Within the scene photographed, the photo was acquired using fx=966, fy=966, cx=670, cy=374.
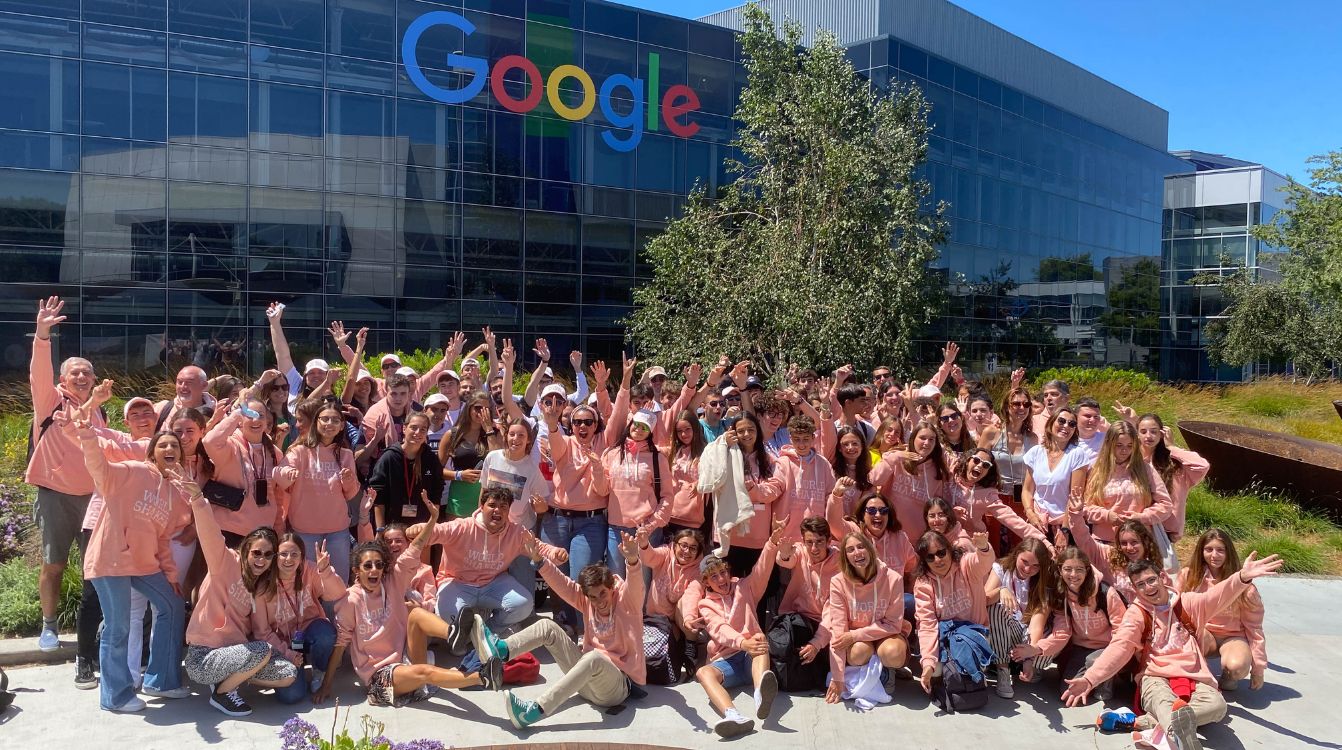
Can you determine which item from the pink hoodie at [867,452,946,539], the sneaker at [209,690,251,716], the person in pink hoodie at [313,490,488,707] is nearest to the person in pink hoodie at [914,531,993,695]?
the pink hoodie at [867,452,946,539]

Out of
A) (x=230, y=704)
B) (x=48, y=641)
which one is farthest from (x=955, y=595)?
(x=48, y=641)

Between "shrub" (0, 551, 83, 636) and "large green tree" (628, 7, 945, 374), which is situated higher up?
"large green tree" (628, 7, 945, 374)

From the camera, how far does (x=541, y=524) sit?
23.6 feet

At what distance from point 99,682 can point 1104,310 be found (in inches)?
1389

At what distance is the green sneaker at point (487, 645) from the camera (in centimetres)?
546

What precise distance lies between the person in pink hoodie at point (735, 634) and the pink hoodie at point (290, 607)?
2.20m

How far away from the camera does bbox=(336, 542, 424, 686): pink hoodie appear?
18.4 feet

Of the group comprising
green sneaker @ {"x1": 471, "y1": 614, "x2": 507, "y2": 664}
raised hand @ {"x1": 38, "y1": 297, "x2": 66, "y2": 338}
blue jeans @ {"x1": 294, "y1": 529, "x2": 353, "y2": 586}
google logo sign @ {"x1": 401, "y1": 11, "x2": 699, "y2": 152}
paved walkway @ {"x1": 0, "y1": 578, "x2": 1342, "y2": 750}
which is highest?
google logo sign @ {"x1": 401, "y1": 11, "x2": 699, "y2": 152}

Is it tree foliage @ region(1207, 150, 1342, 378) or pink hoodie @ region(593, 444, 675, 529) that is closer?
pink hoodie @ region(593, 444, 675, 529)

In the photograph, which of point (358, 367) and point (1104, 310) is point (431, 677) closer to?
point (358, 367)

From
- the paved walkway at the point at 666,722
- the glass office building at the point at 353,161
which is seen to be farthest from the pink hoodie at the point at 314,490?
the glass office building at the point at 353,161

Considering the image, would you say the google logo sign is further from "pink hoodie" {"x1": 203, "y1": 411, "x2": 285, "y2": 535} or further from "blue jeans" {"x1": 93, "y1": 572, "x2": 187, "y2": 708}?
"blue jeans" {"x1": 93, "y1": 572, "x2": 187, "y2": 708}

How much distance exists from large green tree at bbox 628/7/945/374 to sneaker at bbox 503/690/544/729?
7894 mm

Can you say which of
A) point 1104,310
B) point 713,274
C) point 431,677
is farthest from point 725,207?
point 1104,310
